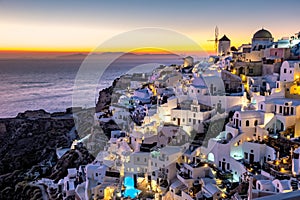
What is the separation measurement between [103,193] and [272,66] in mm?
13222

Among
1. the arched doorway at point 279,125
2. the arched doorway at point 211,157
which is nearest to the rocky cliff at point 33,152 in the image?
the arched doorway at point 211,157

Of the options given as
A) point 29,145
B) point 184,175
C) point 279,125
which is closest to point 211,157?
point 184,175

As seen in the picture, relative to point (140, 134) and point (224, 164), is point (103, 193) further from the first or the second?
point (224, 164)

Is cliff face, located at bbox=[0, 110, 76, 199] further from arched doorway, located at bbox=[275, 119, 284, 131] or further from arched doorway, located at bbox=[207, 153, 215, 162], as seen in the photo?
arched doorway, located at bbox=[275, 119, 284, 131]

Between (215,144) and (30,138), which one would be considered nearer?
(215,144)

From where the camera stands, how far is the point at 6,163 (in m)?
29.1

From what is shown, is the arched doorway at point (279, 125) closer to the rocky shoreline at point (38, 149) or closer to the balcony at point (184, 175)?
the balcony at point (184, 175)

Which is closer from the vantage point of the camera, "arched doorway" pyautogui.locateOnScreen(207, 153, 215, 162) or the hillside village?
the hillside village

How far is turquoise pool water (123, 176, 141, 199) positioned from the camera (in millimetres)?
14238

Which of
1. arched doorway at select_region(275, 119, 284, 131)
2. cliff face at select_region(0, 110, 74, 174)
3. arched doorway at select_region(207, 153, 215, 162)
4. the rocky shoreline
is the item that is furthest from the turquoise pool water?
cliff face at select_region(0, 110, 74, 174)

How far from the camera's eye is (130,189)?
48.5 ft

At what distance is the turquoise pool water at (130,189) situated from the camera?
1424cm

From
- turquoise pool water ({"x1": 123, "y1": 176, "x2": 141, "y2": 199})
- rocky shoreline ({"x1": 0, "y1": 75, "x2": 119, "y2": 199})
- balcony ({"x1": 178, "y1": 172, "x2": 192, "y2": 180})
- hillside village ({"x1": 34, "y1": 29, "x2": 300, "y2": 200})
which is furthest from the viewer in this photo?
rocky shoreline ({"x1": 0, "y1": 75, "x2": 119, "y2": 199})

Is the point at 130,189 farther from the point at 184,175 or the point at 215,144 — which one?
the point at 215,144
